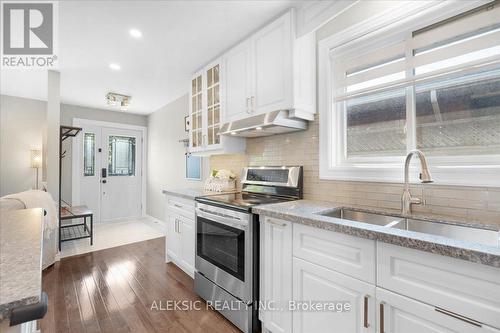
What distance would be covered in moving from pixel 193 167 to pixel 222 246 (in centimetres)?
213

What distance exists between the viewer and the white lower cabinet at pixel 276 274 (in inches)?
62.0

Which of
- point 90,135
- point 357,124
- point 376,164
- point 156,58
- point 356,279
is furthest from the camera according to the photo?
point 90,135

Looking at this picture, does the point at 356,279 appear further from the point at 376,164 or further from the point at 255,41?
the point at 255,41

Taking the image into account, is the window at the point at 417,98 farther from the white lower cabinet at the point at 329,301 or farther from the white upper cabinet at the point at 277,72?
the white lower cabinet at the point at 329,301

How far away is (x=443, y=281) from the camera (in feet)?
3.19

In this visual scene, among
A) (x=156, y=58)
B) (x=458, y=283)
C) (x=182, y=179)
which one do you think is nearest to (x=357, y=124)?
(x=458, y=283)

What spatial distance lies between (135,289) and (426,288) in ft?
8.23

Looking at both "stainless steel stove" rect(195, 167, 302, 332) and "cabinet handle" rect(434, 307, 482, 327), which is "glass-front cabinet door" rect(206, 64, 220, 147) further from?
"cabinet handle" rect(434, 307, 482, 327)

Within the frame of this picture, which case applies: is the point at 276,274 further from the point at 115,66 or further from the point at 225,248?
the point at 115,66

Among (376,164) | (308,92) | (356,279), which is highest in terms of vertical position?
(308,92)

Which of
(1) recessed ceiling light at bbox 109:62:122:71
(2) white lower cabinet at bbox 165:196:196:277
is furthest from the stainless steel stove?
(1) recessed ceiling light at bbox 109:62:122:71

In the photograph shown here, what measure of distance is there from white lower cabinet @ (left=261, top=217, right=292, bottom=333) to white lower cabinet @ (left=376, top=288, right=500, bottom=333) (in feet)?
1.84

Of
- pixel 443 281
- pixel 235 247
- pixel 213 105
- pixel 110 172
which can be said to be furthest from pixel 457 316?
pixel 110 172

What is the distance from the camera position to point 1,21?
→ 2164 mm
